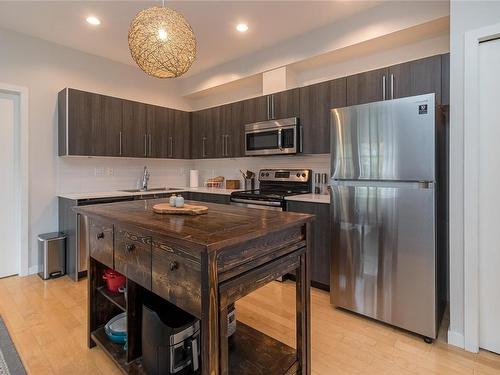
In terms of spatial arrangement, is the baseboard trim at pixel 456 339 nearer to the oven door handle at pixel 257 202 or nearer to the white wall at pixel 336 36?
the oven door handle at pixel 257 202

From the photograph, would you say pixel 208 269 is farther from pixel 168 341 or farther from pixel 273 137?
pixel 273 137

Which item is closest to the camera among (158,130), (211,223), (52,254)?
(211,223)

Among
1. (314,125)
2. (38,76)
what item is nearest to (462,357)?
(314,125)

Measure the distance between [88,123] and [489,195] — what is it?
3978 millimetres

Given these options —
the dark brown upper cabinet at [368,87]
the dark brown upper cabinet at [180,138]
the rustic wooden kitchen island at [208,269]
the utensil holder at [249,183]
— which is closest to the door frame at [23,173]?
the dark brown upper cabinet at [180,138]

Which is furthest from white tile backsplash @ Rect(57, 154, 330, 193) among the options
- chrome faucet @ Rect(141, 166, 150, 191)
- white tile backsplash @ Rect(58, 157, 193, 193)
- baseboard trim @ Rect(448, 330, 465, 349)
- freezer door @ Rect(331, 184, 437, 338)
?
baseboard trim @ Rect(448, 330, 465, 349)

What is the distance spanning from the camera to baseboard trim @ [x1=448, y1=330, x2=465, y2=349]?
77.1 inches

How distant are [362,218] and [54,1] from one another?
11.2 feet

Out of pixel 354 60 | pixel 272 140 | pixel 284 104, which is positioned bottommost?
pixel 272 140

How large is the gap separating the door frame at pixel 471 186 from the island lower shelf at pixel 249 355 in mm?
1285

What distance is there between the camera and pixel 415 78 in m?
2.48

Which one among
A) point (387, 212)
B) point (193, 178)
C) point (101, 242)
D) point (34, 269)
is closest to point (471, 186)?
point (387, 212)

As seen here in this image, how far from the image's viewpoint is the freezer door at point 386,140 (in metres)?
2.00

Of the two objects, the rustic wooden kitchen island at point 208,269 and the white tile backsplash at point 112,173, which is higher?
the white tile backsplash at point 112,173
